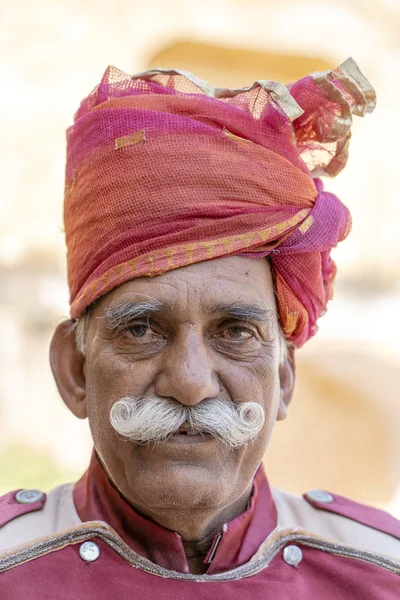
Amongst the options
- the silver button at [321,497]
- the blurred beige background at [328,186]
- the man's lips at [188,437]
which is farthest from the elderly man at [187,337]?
the blurred beige background at [328,186]

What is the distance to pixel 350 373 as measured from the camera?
6574 mm

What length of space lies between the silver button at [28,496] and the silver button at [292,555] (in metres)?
0.92

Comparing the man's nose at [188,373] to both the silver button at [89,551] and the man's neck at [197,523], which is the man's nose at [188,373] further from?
the silver button at [89,551]

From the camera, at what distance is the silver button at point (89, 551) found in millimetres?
2527

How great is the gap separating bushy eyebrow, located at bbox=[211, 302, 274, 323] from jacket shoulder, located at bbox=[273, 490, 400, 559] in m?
0.83

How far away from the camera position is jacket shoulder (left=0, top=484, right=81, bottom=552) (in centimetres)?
264

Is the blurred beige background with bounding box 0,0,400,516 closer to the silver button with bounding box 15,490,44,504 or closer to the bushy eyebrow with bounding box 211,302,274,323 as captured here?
the silver button with bounding box 15,490,44,504

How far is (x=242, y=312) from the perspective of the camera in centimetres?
259

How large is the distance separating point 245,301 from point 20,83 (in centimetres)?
469

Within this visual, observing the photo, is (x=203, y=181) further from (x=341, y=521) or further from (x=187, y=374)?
(x=341, y=521)

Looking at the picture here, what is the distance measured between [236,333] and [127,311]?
14.8 inches

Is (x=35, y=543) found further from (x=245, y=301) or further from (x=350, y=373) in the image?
(x=350, y=373)

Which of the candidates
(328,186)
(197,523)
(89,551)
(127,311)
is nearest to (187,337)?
(127,311)

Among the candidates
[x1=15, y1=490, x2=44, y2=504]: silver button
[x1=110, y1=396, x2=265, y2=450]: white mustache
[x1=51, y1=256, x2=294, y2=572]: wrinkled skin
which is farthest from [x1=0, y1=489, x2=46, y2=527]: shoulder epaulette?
[x1=110, y1=396, x2=265, y2=450]: white mustache
